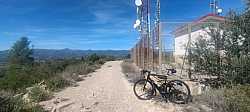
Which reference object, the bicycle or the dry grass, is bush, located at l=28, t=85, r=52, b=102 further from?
the dry grass

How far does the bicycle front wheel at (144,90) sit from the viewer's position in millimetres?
10109

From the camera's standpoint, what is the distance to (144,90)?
1050 cm

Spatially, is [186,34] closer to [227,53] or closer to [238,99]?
[227,53]

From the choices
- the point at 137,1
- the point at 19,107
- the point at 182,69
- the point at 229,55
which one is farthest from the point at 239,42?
the point at 137,1

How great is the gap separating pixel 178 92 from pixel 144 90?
1.61 m

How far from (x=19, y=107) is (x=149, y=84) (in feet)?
15.2

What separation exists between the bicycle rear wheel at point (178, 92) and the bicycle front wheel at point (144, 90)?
2.81ft

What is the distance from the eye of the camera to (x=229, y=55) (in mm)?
9703

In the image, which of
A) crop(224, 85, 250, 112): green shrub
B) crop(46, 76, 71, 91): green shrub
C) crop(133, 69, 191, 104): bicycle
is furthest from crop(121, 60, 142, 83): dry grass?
crop(224, 85, 250, 112): green shrub

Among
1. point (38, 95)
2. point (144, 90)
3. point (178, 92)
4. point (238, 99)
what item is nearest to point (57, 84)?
point (38, 95)

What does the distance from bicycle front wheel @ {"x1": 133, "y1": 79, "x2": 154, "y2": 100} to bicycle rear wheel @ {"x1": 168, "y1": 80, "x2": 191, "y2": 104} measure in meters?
0.86

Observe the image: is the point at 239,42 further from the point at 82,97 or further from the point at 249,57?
the point at 82,97

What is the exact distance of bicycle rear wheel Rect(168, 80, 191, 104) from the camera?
9.02 metres

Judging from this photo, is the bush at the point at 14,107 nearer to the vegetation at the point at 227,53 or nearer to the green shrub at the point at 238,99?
the vegetation at the point at 227,53
